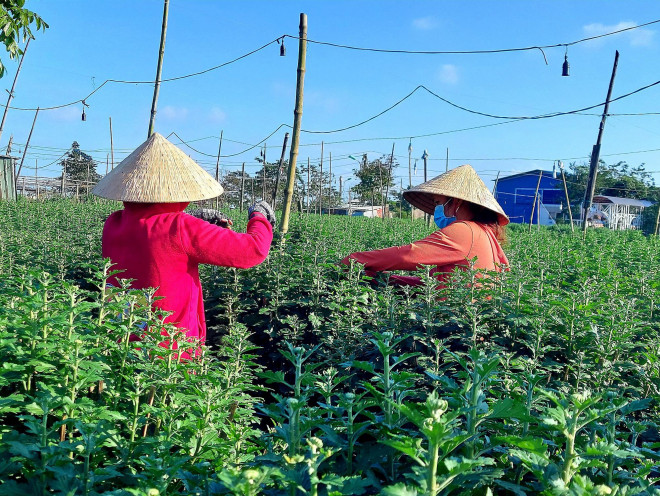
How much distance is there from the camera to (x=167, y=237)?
3.27m

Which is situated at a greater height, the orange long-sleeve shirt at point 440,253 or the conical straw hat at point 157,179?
the conical straw hat at point 157,179

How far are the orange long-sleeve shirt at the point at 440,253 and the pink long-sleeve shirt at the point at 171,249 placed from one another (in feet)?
2.95

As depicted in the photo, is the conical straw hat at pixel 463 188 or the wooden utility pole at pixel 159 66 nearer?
the conical straw hat at pixel 463 188

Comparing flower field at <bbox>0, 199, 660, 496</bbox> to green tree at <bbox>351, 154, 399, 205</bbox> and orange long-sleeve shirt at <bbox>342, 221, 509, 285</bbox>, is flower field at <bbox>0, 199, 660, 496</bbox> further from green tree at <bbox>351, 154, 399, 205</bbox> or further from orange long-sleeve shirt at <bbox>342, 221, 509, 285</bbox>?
green tree at <bbox>351, 154, 399, 205</bbox>

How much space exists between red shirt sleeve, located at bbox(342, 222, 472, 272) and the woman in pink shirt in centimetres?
82

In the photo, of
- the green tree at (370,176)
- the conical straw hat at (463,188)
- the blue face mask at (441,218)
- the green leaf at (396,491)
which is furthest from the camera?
the green tree at (370,176)

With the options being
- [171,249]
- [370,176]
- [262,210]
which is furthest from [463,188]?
[370,176]

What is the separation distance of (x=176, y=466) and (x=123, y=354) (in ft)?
2.35

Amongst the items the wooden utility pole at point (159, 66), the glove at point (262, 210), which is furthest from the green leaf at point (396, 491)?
the wooden utility pole at point (159, 66)

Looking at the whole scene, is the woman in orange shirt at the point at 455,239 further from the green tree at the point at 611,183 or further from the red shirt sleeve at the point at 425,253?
the green tree at the point at 611,183

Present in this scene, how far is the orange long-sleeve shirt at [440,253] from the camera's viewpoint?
3893 mm

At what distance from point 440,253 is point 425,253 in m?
0.12

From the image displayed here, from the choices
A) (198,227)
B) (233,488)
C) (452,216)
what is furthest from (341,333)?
(233,488)

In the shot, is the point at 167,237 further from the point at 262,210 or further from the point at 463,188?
the point at 463,188
